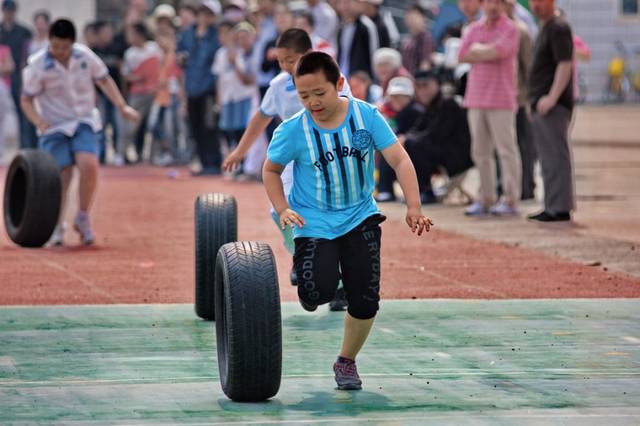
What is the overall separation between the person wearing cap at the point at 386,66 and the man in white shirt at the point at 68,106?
16.2 ft

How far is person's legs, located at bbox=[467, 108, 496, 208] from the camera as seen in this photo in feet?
47.3

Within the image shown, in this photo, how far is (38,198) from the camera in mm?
12250

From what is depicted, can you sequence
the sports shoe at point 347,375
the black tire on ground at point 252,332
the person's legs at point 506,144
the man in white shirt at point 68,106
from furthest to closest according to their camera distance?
the person's legs at point 506,144 → the man in white shirt at point 68,106 → the sports shoe at point 347,375 → the black tire on ground at point 252,332

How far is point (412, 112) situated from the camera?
1628 centimetres

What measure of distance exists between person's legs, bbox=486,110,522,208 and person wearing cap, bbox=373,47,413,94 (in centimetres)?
287

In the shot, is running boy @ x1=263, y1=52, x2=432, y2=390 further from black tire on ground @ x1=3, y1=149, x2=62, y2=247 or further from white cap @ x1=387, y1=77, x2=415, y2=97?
white cap @ x1=387, y1=77, x2=415, y2=97

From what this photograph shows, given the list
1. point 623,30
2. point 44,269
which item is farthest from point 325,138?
point 623,30

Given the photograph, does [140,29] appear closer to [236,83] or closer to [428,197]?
[236,83]

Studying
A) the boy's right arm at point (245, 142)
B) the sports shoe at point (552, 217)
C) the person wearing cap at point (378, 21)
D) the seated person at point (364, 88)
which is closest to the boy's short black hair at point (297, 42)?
the boy's right arm at point (245, 142)

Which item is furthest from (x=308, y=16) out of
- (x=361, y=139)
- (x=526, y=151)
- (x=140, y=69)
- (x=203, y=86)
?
(x=361, y=139)

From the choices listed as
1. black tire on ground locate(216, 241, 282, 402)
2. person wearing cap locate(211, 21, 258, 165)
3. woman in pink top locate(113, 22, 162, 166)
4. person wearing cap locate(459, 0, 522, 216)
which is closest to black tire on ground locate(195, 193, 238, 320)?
black tire on ground locate(216, 241, 282, 402)

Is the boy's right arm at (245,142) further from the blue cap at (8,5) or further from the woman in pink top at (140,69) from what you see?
the blue cap at (8,5)

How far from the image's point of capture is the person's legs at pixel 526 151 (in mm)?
15992

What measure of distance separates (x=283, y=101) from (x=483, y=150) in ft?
18.1
